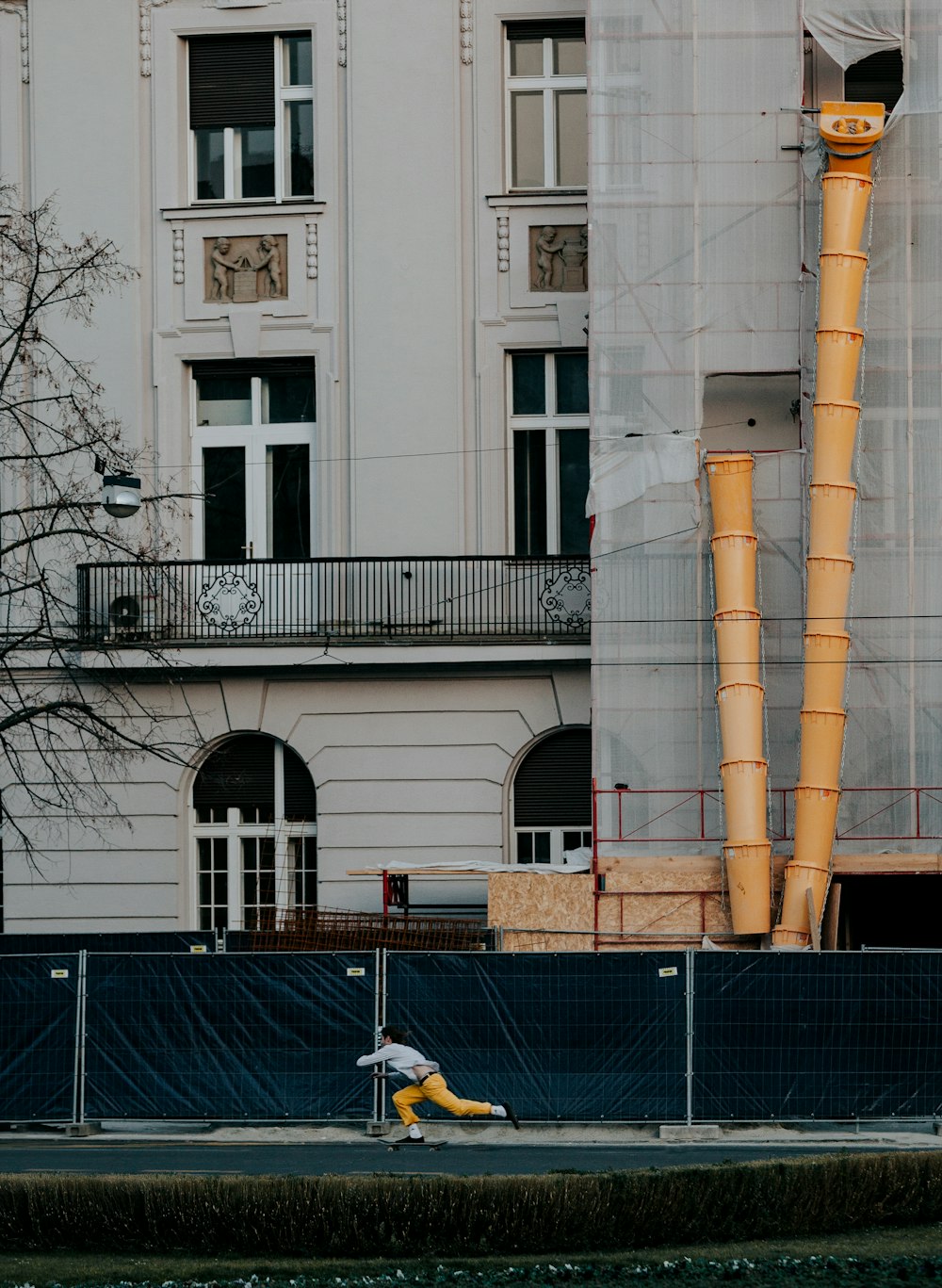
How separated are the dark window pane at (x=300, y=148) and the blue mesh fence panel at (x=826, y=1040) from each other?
1447cm

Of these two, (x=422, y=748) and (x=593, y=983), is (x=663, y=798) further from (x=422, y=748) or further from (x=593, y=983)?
(x=593, y=983)

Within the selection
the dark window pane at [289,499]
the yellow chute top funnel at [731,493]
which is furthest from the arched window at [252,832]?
the yellow chute top funnel at [731,493]

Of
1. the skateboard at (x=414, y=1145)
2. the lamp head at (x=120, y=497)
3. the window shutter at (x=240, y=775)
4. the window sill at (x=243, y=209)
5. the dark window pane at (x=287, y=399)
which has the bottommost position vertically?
the skateboard at (x=414, y=1145)

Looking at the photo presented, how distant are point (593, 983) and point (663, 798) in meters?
6.33

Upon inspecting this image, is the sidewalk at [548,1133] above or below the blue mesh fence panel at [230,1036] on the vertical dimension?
below

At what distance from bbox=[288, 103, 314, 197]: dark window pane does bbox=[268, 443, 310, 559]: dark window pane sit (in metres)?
3.71

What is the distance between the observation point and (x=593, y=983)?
21.3 metres

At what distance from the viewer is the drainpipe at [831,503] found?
85.8 ft

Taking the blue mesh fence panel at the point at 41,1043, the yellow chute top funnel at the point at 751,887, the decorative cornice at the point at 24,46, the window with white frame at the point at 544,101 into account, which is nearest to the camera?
the blue mesh fence panel at the point at 41,1043

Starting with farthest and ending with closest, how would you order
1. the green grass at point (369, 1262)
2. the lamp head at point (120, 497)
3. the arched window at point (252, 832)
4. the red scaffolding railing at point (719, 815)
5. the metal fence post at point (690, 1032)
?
the arched window at point (252, 832)
the red scaffolding railing at point (719, 815)
the lamp head at point (120, 497)
the metal fence post at point (690, 1032)
the green grass at point (369, 1262)

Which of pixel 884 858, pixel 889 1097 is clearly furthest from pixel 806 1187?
pixel 884 858

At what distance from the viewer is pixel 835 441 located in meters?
26.6

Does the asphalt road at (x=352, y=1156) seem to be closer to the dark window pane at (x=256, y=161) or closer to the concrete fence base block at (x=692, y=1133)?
the concrete fence base block at (x=692, y=1133)

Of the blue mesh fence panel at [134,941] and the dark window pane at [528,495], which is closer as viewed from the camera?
the blue mesh fence panel at [134,941]
